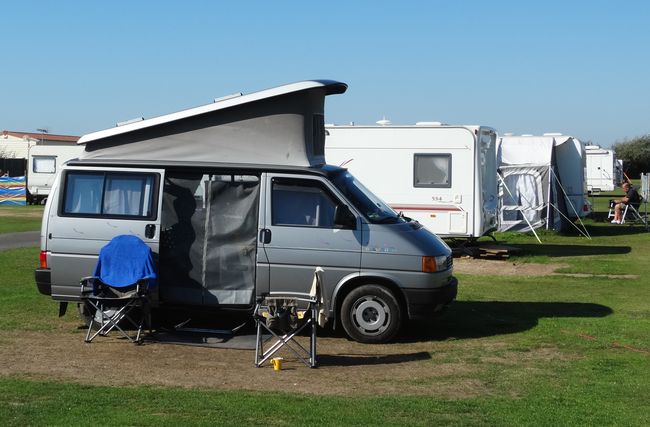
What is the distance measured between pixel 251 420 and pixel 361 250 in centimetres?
364

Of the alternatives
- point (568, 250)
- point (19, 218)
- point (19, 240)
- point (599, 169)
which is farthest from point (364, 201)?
point (599, 169)

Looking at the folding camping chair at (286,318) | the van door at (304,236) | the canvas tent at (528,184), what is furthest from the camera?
the canvas tent at (528,184)

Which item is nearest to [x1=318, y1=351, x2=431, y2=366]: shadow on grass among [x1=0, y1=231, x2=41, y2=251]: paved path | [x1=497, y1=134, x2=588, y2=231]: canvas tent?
[x1=0, y1=231, x2=41, y2=251]: paved path

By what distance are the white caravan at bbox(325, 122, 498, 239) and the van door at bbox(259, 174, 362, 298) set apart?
31.0 ft

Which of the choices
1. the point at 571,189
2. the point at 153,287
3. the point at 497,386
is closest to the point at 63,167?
the point at 153,287

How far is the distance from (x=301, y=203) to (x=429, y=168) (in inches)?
382

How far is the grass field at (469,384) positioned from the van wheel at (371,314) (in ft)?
1.39

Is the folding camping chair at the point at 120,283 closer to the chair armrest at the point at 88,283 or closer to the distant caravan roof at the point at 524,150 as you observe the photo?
the chair armrest at the point at 88,283

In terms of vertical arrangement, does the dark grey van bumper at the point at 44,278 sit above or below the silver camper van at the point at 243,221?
below

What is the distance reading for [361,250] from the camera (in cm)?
971

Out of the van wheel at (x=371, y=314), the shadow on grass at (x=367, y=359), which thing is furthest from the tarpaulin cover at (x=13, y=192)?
the shadow on grass at (x=367, y=359)

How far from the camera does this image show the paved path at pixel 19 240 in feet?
69.7

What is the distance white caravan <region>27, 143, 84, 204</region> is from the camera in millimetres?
41781

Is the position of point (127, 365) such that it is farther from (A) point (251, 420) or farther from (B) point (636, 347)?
(B) point (636, 347)
